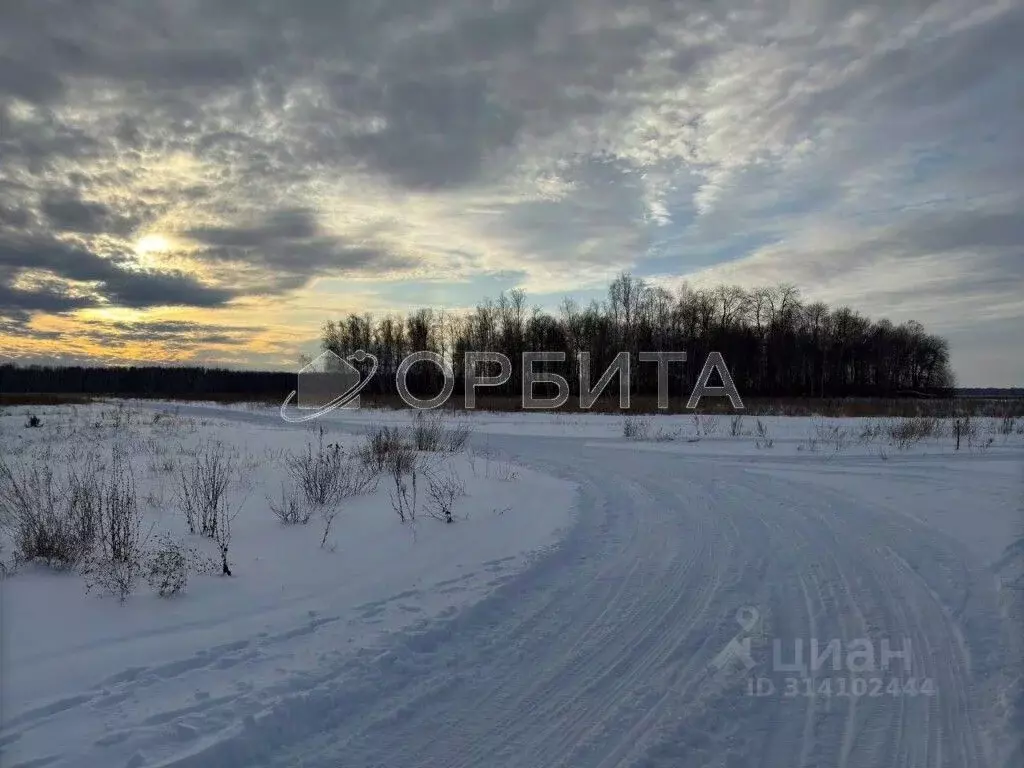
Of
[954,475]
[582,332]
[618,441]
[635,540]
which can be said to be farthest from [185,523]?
[582,332]

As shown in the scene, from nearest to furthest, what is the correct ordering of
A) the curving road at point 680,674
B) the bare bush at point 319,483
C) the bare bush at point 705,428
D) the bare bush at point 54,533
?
the curving road at point 680,674, the bare bush at point 54,533, the bare bush at point 319,483, the bare bush at point 705,428

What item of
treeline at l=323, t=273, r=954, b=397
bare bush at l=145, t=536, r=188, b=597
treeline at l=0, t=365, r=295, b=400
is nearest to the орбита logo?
treeline at l=323, t=273, r=954, b=397

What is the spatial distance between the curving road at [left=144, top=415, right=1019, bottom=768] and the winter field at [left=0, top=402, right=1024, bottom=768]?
2cm

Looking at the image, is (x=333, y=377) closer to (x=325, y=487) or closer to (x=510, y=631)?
(x=325, y=487)

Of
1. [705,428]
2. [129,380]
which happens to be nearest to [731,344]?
[705,428]

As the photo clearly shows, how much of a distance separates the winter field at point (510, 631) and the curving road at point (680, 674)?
20 millimetres

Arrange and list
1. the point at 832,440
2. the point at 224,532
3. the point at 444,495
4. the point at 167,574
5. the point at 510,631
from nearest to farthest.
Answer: the point at 510,631, the point at 167,574, the point at 224,532, the point at 444,495, the point at 832,440

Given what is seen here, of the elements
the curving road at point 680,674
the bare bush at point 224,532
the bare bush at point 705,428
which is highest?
the bare bush at point 705,428

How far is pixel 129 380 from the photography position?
158 meters

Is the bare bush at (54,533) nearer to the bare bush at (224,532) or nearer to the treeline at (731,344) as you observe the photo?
the bare bush at (224,532)

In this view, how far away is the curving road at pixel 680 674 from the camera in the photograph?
10.5ft

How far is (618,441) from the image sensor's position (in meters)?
22.1

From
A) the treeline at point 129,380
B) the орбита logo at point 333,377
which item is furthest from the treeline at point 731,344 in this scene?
the treeline at point 129,380

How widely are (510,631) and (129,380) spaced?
7136 inches
